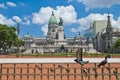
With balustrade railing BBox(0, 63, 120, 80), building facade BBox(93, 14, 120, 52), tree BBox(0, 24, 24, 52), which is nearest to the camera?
balustrade railing BBox(0, 63, 120, 80)

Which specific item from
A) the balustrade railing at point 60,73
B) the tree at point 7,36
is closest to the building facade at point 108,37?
the tree at point 7,36

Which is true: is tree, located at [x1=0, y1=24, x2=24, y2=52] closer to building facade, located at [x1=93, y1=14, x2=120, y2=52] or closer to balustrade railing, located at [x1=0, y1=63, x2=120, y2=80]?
building facade, located at [x1=93, y1=14, x2=120, y2=52]

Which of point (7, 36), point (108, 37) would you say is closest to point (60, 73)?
point (7, 36)

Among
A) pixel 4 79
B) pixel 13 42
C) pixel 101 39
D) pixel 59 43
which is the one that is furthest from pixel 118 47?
pixel 4 79

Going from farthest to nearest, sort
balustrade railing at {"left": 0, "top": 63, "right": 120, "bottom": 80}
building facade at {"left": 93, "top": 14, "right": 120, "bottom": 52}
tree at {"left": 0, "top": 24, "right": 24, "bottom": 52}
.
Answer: building facade at {"left": 93, "top": 14, "right": 120, "bottom": 52} → tree at {"left": 0, "top": 24, "right": 24, "bottom": 52} → balustrade railing at {"left": 0, "top": 63, "right": 120, "bottom": 80}

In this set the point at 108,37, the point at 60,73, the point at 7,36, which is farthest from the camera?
the point at 108,37

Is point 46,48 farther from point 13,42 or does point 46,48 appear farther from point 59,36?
point 13,42

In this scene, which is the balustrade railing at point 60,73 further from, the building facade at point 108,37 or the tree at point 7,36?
the building facade at point 108,37

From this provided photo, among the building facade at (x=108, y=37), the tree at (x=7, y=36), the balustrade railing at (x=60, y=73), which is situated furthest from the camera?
the building facade at (x=108, y=37)

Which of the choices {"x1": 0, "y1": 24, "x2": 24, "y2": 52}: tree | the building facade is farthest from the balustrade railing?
the building facade

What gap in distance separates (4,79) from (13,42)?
85.6m

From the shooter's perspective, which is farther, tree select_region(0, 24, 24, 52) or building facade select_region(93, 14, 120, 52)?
building facade select_region(93, 14, 120, 52)

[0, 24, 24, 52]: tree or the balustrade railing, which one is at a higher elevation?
[0, 24, 24, 52]: tree

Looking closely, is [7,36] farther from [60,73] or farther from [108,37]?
[108,37]
